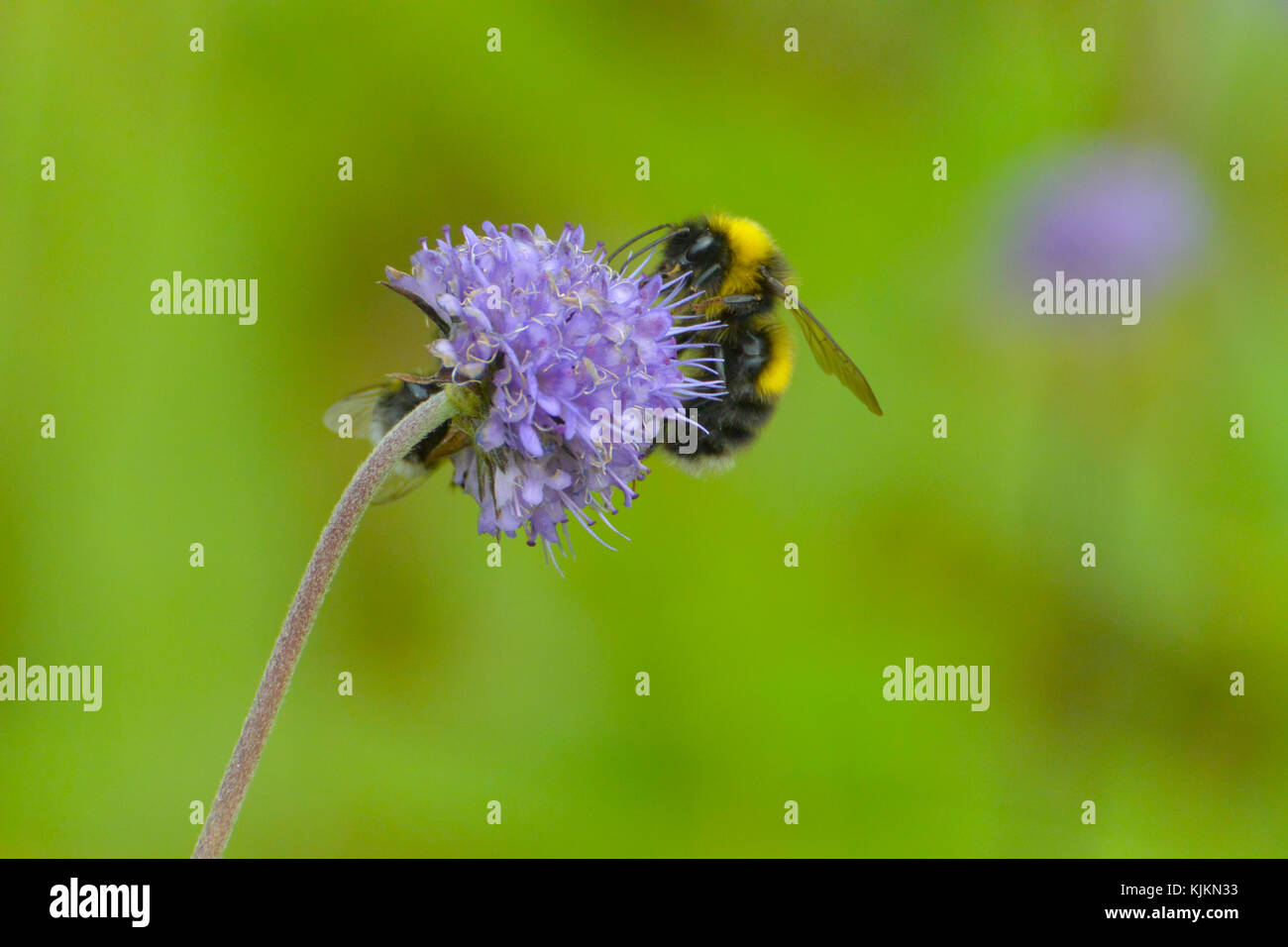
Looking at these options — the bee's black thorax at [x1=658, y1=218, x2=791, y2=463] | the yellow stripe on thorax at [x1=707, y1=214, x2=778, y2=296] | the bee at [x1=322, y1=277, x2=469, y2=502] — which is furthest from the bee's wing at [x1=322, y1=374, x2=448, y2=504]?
the yellow stripe on thorax at [x1=707, y1=214, x2=778, y2=296]

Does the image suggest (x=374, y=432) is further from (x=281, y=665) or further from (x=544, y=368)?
(x=281, y=665)

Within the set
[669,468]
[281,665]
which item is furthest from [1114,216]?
[281,665]

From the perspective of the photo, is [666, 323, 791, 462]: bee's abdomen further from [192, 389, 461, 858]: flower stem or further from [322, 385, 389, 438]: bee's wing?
[192, 389, 461, 858]: flower stem

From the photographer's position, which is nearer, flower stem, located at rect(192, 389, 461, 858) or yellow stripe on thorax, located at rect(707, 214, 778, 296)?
flower stem, located at rect(192, 389, 461, 858)

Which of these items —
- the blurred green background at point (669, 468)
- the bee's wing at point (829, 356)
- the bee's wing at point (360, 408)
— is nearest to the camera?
the bee's wing at point (360, 408)

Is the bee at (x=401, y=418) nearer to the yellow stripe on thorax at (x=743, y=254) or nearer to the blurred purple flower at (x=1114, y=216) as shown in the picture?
the yellow stripe on thorax at (x=743, y=254)

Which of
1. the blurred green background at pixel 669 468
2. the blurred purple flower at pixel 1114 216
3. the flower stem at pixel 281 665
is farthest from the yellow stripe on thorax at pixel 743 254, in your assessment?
the blurred purple flower at pixel 1114 216
